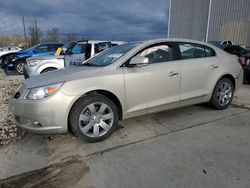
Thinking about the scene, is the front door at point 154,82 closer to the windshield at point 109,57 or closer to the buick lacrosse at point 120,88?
the buick lacrosse at point 120,88

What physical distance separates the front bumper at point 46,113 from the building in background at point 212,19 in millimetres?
23225

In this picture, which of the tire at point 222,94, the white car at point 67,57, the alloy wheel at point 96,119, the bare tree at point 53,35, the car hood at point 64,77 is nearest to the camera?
the car hood at point 64,77

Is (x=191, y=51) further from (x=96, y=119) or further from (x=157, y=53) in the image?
(x=96, y=119)

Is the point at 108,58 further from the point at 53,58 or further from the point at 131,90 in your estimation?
the point at 53,58

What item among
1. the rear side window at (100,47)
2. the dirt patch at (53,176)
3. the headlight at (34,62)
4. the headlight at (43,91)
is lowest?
the dirt patch at (53,176)

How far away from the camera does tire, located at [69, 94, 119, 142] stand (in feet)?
9.61

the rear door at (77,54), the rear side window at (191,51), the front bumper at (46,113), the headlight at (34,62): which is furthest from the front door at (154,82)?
the headlight at (34,62)

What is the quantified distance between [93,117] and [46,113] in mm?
661

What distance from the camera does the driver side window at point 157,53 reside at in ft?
11.6

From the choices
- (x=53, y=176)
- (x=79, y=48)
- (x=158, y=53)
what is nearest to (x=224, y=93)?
(x=158, y=53)

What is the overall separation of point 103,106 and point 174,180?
4.62 ft

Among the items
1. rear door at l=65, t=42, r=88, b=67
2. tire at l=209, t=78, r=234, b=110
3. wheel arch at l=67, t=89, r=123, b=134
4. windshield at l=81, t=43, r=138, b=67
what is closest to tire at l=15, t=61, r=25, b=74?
rear door at l=65, t=42, r=88, b=67

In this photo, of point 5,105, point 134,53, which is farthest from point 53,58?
point 134,53

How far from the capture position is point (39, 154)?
2863mm
